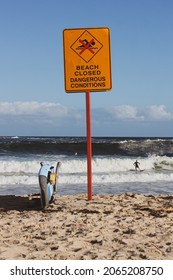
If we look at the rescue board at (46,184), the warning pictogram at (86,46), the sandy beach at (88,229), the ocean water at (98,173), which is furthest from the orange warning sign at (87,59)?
the ocean water at (98,173)

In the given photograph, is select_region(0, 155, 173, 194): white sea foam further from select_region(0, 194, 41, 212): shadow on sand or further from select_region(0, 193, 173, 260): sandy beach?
select_region(0, 193, 173, 260): sandy beach

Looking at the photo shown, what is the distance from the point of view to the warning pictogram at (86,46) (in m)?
7.46

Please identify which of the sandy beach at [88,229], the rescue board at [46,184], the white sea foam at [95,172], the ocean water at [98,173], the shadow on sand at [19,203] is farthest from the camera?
the white sea foam at [95,172]

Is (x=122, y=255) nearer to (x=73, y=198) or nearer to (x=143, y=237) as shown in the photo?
(x=143, y=237)

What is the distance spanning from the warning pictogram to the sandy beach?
2.72 m

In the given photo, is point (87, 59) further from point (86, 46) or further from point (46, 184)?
point (46, 184)

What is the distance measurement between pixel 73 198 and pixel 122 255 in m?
3.92

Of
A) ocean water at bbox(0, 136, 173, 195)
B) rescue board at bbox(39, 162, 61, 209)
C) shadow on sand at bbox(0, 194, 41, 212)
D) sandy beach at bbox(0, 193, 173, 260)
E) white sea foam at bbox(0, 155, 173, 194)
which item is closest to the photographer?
sandy beach at bbox(0, 193, 173, 260)

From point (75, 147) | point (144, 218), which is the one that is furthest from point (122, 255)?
point (75, 147)

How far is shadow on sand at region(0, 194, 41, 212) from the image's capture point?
764cm

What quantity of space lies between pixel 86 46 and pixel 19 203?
3328 millimetres

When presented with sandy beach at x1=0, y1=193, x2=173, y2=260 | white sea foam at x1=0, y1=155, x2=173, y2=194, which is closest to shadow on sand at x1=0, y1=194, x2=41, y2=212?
sandy beach at x1=0, y1=193, x2=173, y2=260

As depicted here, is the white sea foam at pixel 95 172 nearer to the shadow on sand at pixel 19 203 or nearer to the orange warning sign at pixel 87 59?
the shadow on sand at pixel 19 203

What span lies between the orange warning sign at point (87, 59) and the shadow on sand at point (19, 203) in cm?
228
